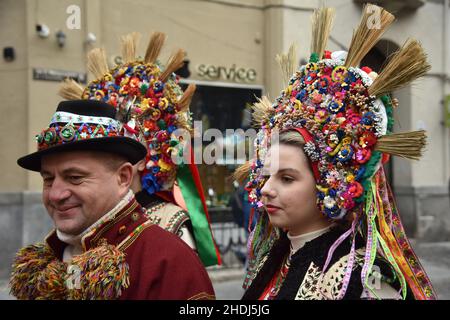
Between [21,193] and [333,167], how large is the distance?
590cm

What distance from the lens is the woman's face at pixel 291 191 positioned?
2354mm

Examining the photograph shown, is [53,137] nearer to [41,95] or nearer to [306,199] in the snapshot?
[306,199]

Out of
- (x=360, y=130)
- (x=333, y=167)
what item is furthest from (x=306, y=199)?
(x=360, y=130)

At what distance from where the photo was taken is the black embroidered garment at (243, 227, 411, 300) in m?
2.22

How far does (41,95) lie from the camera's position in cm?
758

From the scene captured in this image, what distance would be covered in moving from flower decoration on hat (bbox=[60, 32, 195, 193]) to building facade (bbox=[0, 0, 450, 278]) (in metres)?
1.73

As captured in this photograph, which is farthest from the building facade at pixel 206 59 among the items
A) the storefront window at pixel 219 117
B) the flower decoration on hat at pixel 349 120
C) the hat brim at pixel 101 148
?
the hat brim at pixel 101 148

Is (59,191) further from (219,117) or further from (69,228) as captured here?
(219,117)

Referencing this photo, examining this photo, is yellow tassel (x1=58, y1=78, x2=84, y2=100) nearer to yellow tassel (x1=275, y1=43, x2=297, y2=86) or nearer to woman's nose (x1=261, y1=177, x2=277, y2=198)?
yellow tassel (x1=275, y1=43, x2=297, y2=86)

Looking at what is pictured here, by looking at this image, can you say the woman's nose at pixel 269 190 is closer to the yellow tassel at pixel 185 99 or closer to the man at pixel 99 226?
the man at pixel 99 226

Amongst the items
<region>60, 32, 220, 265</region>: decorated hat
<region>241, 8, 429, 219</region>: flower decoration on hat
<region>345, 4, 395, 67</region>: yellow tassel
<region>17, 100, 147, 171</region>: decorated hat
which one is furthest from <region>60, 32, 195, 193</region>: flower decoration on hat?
<region>345, 4, 395, 67</region>: yellow tassel

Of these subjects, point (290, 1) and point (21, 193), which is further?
point (290, 1)

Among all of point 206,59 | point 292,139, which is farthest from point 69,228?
point 206,59

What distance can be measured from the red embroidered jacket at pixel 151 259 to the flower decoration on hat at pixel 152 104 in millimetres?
1383
